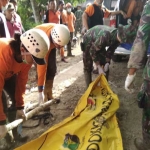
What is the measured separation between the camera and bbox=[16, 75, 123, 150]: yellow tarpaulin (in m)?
2.33

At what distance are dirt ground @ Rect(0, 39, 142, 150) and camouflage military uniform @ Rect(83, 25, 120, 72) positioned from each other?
2.41 ft

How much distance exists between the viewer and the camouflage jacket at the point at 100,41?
10.9ft

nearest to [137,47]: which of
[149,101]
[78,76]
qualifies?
[149,101]

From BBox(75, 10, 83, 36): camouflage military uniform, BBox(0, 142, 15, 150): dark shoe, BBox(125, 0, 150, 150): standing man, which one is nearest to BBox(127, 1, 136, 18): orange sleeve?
BBox(125, 0, 150, 150): standing man

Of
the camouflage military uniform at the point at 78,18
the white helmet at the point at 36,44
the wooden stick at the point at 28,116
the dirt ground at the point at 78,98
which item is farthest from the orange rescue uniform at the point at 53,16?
the camouflage military uniform at the point at 78,18

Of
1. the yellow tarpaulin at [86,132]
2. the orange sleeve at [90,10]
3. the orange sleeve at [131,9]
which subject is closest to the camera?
the yellow tarpaulin at [86,132]

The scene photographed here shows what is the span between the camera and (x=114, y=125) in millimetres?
2701

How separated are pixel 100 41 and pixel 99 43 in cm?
4

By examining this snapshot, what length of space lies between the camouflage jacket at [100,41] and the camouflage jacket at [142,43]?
1249 millimetres

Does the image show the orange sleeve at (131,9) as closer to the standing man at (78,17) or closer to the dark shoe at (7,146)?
the dark shoe at (7,146)

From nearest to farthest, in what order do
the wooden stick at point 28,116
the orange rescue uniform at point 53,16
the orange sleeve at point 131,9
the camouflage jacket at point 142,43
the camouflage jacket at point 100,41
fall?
the camouflage jacket at point 142,43 → the wooden stick at point 28,116 → the camouflage jacket at point 100,41 → the orange sleeve at point 131,9 → the orange rescue uniform at point 53,16

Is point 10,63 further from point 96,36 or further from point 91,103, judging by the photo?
point 96,36

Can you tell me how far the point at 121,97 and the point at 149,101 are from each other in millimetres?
1981

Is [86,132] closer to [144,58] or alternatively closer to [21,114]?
[21,114]
